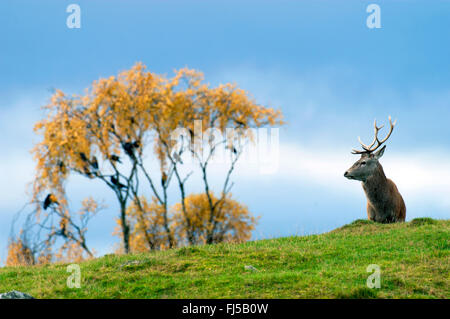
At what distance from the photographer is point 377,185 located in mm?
17312

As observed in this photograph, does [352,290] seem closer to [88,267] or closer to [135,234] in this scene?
[88,267]

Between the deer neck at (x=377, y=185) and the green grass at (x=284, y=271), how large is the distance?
1.11m

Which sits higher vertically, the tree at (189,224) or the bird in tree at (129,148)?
the bird in tree at (129,148)

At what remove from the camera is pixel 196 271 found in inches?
488

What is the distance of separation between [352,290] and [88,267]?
738cm

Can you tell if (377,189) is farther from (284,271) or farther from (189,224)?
(189,224)

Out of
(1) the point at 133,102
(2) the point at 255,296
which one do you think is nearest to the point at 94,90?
(1) the point at 133,102

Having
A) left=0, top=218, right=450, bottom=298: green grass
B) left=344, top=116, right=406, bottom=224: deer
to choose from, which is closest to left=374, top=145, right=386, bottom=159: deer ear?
left=344, top=116, right=406, bottom=224: deer

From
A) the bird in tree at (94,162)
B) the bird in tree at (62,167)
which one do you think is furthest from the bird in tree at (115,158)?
the bird in tree at (62,167)

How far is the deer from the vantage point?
17.2 m

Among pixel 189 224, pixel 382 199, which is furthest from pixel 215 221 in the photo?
pixel 382 199

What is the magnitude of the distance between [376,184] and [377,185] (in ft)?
0.15

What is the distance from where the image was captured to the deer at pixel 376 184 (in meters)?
17.2

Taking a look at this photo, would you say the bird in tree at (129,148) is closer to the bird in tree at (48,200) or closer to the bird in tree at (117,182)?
the bird in tree at (117,182)
